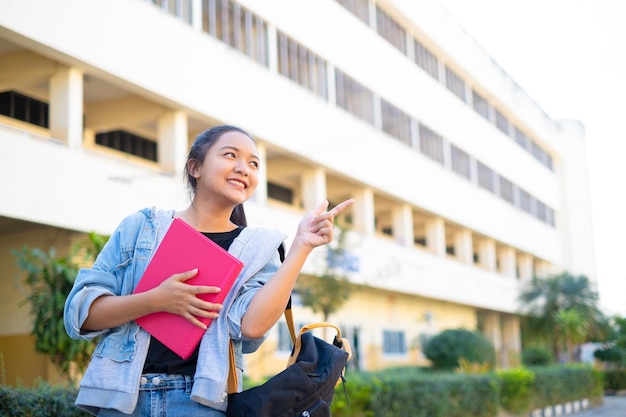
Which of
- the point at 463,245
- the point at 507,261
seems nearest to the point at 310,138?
the point at 463,245

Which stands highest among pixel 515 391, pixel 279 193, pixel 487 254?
pixel 279 193

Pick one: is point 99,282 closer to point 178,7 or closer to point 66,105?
point 66,105

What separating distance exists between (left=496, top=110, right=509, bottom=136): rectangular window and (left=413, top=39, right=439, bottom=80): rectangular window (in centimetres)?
653

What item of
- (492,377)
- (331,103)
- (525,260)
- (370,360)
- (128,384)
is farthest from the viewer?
(525,260)

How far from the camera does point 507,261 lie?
123 ft

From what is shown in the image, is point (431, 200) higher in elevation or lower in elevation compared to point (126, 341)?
higher

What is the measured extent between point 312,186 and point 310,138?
152 cm

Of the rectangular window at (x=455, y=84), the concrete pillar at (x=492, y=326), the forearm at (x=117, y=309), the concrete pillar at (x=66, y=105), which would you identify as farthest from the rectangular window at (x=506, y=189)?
the forearm at (x=117, y=309)

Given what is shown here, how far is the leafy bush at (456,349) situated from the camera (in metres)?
18.8

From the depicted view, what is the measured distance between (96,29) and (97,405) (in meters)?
13.0

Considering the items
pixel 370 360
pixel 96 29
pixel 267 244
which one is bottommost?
pixel 370 360

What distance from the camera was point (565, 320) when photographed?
3006 cm

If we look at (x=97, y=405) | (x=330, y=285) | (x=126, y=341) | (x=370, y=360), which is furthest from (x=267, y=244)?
(x=370, y=360)

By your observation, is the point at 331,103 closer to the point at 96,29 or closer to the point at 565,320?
the point at 96,29
